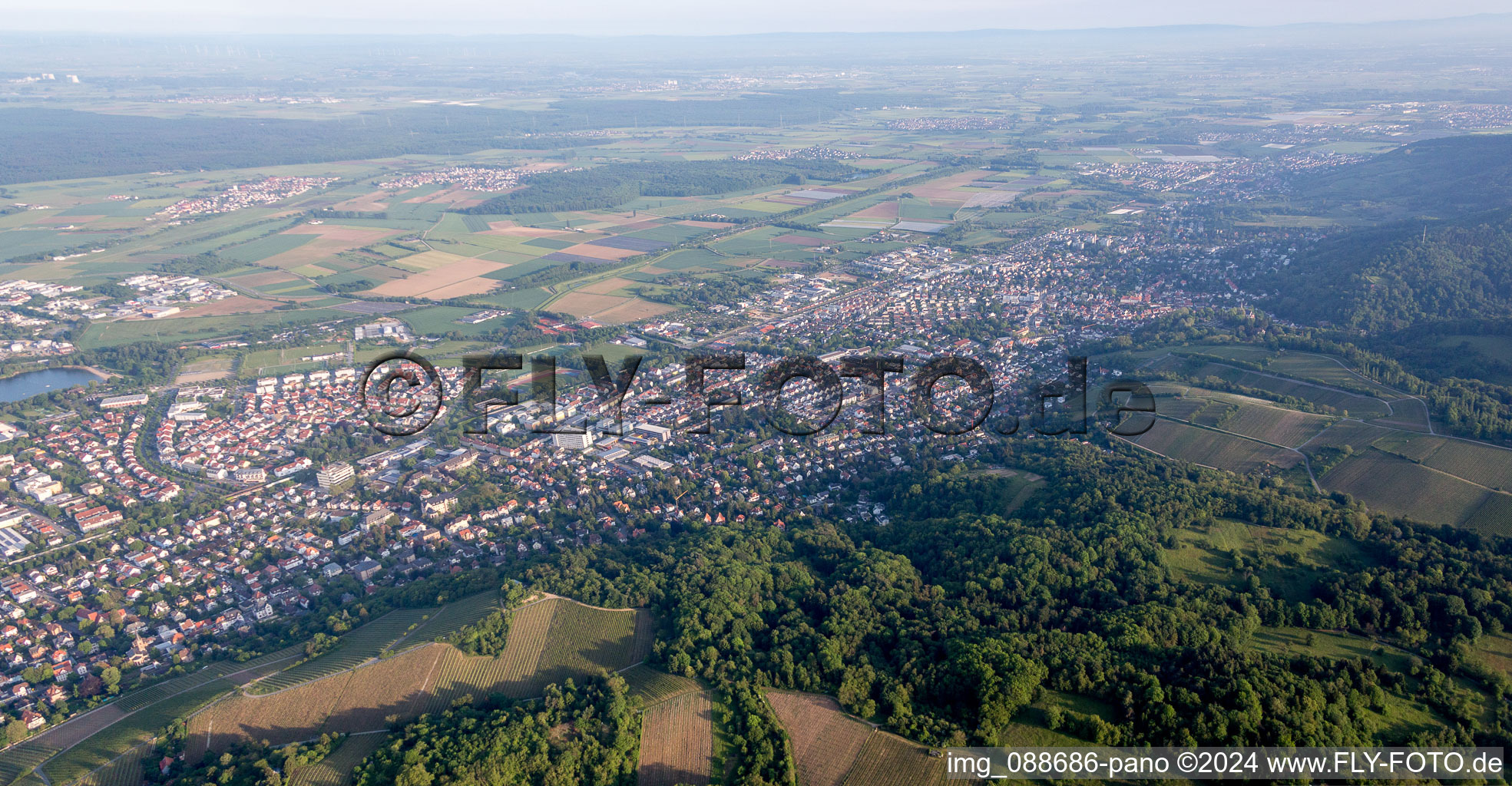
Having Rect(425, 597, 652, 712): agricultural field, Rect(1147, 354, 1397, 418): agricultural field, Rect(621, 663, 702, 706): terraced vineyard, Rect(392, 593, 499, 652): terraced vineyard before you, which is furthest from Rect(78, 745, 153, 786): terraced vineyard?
Rect(1147, 354, 1397, 418): agricultural field

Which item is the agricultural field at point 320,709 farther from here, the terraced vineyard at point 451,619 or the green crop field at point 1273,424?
the green crop field at point 1273,424

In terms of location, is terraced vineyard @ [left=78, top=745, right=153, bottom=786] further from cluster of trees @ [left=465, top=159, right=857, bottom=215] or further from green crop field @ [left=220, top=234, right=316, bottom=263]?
cluster of trees @ [left=465, top=159, right=857, bottom=215]

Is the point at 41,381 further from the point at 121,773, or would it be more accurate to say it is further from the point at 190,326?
the point at 121,773

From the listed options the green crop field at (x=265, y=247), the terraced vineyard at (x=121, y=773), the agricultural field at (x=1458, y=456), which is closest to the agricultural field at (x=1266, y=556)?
the agricultural field at (x=1458, y=456)

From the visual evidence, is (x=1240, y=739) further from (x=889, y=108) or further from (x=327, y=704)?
(x=889, y=108)

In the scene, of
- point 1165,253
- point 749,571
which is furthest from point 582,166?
point 749,571

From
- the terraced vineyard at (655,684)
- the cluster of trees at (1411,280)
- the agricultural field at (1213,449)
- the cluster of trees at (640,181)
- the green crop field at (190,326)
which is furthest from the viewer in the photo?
the cluster of trees at (640,181)
